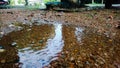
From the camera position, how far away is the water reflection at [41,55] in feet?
15.4

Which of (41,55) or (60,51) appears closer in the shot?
(41,55)

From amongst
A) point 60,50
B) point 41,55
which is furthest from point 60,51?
point 41,55

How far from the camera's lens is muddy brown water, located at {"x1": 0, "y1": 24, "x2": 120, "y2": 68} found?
4.75 meters

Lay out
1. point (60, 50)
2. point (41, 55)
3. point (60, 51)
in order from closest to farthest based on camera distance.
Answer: point (41, 55) → point (60, 51) → point (60, 50)

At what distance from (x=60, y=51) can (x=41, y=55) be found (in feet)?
1.71

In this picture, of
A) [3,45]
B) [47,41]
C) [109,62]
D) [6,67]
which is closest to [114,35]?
[47,41]

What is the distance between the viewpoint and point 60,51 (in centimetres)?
557

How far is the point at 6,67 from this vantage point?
450 centimetres

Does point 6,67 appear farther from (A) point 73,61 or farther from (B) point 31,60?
(A) point 73,61

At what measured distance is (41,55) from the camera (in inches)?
209

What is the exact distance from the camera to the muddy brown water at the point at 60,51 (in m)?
4.75

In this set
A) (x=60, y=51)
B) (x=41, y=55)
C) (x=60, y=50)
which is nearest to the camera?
(x=41, y=55)

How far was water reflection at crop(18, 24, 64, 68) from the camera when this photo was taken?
4691 mm

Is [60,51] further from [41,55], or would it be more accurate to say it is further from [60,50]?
[41,55]
